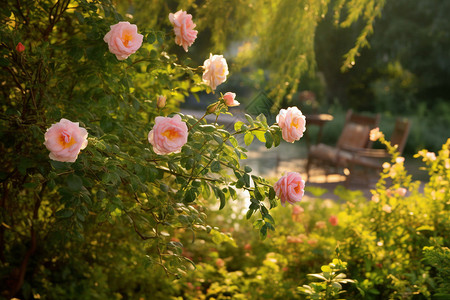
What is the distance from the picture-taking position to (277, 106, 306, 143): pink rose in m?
1.66

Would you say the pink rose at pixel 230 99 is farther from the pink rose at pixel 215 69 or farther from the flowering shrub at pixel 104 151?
the pink rose at pixel 215 69

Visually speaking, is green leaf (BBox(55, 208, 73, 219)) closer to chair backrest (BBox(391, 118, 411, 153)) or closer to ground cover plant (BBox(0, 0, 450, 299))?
ground cover plant (BBox(0, 0, 450, 299))

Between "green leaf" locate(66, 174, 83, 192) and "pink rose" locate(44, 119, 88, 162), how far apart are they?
3.3 inches

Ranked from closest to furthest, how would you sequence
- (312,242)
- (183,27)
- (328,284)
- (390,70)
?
1. (328,284)
2. (183,27)
3. (312,242)
4. (390,70)

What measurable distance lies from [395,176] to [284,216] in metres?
1.04

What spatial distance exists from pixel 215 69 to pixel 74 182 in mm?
805

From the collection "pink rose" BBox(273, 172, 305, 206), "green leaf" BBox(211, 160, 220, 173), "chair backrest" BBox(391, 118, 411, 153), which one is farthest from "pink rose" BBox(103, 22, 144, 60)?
"chair backrest" BBox(391, 118, 411, 153)

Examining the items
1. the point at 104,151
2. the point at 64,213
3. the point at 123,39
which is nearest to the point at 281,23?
the point at 123,39

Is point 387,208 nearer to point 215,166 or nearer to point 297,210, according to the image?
point 297,210

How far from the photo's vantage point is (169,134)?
1492 millimetres

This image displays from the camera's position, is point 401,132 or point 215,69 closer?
point 215,69

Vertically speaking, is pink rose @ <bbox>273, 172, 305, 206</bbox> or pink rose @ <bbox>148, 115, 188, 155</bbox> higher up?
pink rose @ <bbox>273, 172, 305, 206</bbox>

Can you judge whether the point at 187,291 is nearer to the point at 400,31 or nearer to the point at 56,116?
the point at 56,116

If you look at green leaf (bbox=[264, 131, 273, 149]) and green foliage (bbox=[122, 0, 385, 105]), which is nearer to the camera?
green leaf (bbox=[264, 131, 273, 149])
